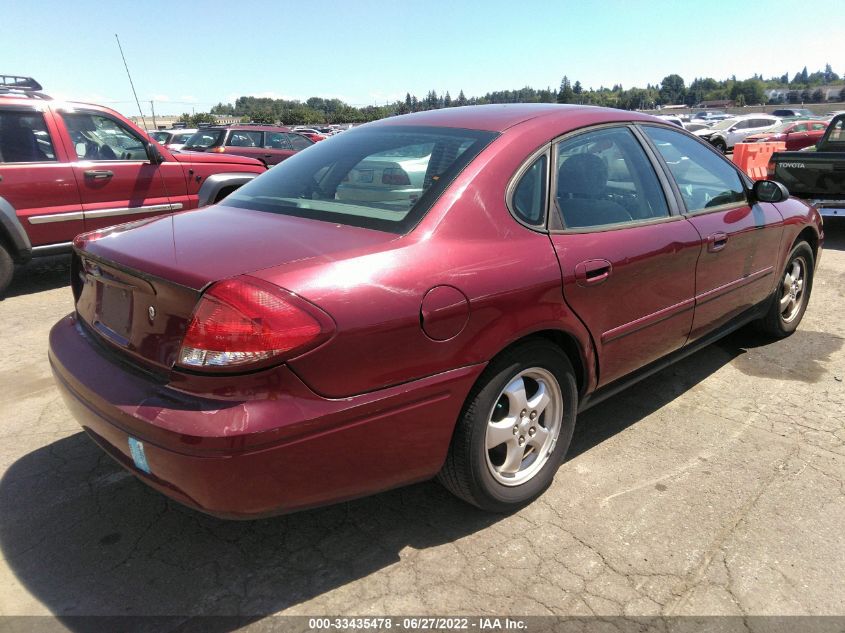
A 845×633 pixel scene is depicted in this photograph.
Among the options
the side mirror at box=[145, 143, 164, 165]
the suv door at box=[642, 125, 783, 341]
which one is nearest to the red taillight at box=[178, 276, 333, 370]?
the suv door at box=[642, 125, 783, 341]

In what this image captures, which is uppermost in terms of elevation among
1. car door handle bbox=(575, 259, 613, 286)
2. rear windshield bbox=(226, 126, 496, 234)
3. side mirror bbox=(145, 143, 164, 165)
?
rear windshield bbox=(226, 126, 496, 234)

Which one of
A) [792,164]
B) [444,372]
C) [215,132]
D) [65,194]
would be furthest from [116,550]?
[215,132]

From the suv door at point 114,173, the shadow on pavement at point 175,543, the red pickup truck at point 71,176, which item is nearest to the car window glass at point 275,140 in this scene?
the red pickup truck at point 71,176

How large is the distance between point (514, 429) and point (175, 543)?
1436mm

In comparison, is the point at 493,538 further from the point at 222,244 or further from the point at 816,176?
the point at 816,176

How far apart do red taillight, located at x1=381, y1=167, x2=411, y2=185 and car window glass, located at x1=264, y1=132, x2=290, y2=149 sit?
41.1ft

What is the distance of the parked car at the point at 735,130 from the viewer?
81.8 feet

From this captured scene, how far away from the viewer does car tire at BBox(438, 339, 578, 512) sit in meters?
2.38

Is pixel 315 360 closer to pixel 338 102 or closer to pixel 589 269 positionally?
pixel 589 269

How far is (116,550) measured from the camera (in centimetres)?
246

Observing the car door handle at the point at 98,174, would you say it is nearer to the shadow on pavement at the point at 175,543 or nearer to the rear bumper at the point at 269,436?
the shadow on pavement at the point at 175,543

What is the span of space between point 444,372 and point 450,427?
232 mm

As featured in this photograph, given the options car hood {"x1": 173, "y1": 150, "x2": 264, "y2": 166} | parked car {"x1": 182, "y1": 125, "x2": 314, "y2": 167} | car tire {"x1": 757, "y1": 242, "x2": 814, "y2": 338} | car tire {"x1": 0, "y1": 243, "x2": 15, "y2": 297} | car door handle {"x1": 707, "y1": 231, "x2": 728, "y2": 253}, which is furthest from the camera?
parked car {"x1": 182, "y1": 125, "x2": 314, "y2": 167}

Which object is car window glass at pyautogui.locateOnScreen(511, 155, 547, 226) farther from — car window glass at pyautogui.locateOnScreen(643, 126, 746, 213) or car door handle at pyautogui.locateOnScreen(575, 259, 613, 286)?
car window glass at pyautogui.locateOnScreen(643, 126, 746, 213)
